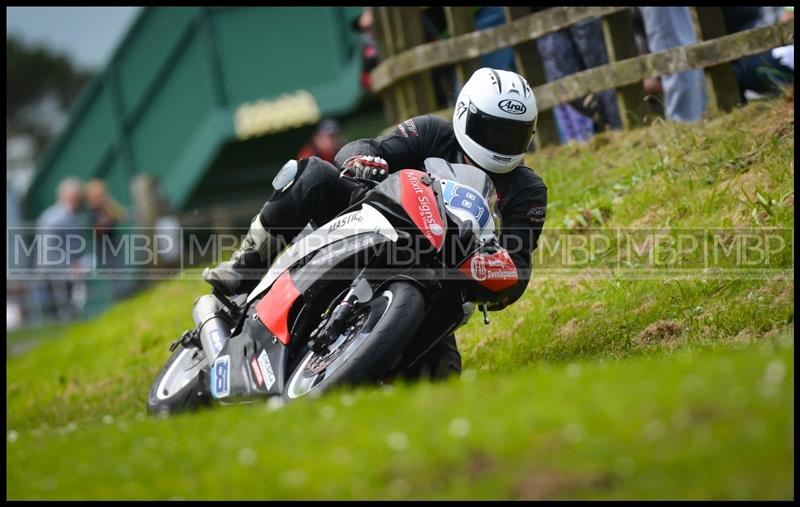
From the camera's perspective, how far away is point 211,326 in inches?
318

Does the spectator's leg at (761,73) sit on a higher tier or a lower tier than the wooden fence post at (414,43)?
lower

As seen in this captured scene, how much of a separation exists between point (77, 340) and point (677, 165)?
8.41 meters

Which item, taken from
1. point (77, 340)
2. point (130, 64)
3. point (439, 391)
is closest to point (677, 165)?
point (439, 391)

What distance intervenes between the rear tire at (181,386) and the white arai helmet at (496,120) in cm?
220

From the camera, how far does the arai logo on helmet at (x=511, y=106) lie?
25.2ft

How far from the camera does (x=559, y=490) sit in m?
4.42

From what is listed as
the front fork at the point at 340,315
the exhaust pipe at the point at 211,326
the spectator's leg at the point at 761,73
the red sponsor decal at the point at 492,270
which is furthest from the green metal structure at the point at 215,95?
the front fork at the point at 340,315

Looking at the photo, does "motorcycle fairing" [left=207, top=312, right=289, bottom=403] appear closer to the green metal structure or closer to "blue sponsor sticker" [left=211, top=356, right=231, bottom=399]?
"blue sponsor sticker" [left=211, top=356, right=231, bottom=399]

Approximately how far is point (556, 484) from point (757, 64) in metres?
8.00

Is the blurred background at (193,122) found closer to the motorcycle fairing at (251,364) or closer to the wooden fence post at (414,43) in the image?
the wooden fence post at (414,43)

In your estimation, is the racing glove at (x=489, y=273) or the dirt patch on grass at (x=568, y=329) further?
the dirt patch on grass at (x=568, y=329)

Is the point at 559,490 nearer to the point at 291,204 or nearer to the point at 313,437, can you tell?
the point at 313,437

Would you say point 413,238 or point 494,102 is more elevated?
point 494,102

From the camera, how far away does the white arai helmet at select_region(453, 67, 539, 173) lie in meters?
7.70
